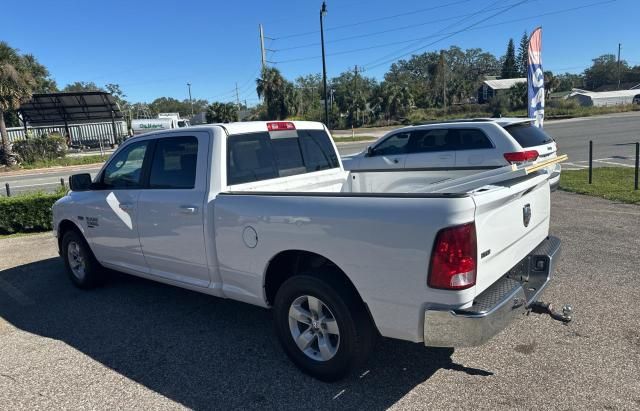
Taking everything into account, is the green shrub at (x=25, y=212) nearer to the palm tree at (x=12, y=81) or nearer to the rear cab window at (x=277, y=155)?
the rear cab window at (x=277, y=155)

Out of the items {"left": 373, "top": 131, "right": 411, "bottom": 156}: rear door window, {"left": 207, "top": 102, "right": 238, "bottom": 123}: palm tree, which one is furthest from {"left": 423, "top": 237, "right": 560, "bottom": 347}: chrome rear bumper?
{"left": 207, "top": 102, "right": 238, "bottom": 123}: palm tree

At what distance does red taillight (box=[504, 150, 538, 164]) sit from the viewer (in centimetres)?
809

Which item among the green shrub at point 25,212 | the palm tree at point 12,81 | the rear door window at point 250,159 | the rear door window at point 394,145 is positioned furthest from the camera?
the palm tree at point 12,81

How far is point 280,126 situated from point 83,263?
9.88 ft

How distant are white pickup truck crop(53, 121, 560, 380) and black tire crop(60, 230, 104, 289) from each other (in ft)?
0.68

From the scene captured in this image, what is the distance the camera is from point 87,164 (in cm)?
2752

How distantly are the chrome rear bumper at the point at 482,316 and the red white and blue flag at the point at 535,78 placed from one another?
988 cm

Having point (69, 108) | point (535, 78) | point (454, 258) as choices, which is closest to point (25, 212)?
point (454, 258)

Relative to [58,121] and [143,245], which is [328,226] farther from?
[58,121]

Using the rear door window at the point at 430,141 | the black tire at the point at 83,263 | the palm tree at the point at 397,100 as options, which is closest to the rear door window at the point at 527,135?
the rear door window at the point at 430,141

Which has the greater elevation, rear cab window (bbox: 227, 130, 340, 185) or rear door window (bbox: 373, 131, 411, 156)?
rear cab window (bbox: 227, 130, 340, 185)

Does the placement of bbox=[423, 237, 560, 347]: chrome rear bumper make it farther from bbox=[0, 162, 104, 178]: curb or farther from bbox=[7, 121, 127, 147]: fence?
bbox=[7, 121, 127, 147]: fence

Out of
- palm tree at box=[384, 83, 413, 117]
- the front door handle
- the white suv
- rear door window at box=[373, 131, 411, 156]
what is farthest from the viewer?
palm tree at box=[384, 83, 413, 117]

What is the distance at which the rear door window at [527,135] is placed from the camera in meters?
8.45
